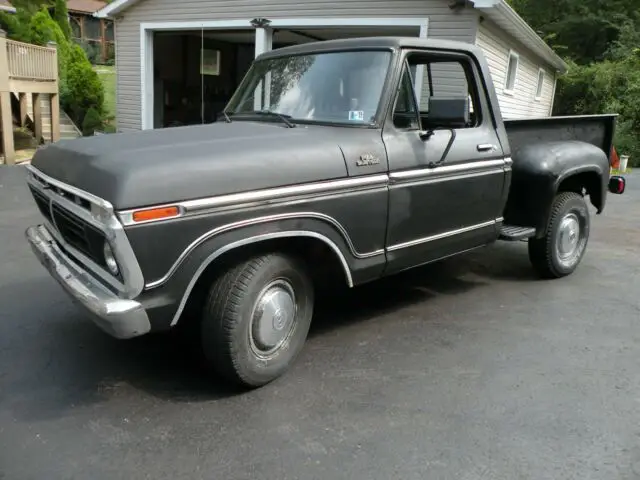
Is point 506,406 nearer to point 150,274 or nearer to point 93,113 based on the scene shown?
point 150,274

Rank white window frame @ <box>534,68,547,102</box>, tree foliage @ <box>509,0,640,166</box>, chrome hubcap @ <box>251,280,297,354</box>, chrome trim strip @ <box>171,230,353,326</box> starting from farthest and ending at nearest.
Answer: tree foliage @ <box>509,0,640,166</box> → white window frame @ <box>534,68,547,102</box> → chrome hubcap @ <box>251,280,297,354</box> → chrome trim strip @ <box>171,230,353,326</box>

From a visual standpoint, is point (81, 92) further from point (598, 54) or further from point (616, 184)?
point (598, 54)

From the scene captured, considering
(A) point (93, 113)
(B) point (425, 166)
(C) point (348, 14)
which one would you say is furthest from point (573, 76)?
(B) point (425, 166)

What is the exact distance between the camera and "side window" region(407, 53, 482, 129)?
3.76m

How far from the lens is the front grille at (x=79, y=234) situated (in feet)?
9.48

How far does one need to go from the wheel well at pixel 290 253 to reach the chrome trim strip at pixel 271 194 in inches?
10.3

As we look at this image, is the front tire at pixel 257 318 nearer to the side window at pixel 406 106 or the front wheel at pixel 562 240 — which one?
the side window at pixel 406 106

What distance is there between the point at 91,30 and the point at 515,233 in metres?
39.3

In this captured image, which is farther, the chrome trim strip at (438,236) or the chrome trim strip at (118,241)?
the chrome trim strip at (438,236)

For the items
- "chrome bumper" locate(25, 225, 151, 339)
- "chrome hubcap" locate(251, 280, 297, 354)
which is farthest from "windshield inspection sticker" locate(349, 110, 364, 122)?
"chrome bumper" locate(25, 225, 151, 339)

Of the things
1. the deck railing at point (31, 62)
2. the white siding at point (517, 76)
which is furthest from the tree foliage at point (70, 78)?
the white siding at point (517, 76)

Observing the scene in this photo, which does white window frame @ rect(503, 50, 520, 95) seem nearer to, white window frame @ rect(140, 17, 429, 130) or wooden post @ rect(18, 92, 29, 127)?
white window frame @ rect(140, 17, 429, 130)

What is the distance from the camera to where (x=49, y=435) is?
2.85 metres

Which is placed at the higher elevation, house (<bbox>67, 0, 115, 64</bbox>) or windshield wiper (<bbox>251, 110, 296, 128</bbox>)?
house (<bbox>67, 0, 115, 64</bbox>)
